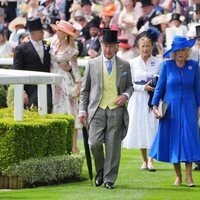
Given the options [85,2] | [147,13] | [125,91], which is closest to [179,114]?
[125,91]

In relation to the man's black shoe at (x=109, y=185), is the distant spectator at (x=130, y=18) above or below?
above

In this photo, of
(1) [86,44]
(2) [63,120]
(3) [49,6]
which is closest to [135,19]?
(1) [86,44]

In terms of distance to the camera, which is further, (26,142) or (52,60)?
(52,60)

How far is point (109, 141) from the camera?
45.3ft

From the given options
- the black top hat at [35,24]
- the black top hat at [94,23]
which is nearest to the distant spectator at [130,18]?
the black top hat at [94,23]

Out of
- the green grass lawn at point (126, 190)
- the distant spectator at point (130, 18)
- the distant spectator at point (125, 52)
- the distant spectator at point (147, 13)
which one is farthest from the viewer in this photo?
the distant spectator at point (147, 13)

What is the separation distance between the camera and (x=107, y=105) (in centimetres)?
1390

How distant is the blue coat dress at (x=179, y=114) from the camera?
14.0 m

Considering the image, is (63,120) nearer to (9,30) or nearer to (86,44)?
(86,44)

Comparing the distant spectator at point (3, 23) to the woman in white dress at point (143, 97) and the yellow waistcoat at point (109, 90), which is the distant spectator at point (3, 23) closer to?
the woman in white dress at point (143, 97)

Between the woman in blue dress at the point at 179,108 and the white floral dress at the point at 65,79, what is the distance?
3.04 m

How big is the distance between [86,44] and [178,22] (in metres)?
2.56

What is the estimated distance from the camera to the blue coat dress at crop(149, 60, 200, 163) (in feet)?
46.1

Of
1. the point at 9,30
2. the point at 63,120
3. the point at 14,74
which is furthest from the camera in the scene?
the point at 9,30
